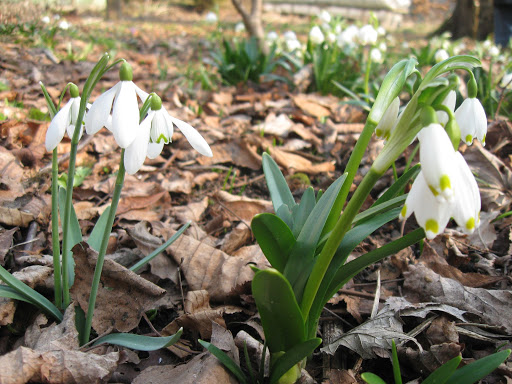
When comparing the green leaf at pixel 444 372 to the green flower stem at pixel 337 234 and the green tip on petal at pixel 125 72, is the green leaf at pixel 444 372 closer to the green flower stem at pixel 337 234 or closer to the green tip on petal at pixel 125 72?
the green flower stem at pixel 337 234

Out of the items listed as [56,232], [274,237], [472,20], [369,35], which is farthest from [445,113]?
[472,20]

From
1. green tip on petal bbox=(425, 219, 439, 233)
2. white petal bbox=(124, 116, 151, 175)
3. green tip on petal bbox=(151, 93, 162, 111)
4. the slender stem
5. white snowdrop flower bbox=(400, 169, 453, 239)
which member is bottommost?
the slender stem

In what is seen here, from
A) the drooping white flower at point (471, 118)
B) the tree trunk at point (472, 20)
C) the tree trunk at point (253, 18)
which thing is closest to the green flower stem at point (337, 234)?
the drooping white flower at point (471, 118)

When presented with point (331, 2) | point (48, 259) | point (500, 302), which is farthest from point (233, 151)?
point (331, 2)

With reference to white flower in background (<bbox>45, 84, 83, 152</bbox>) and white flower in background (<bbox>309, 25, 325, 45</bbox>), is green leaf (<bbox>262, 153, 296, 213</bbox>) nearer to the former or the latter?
white flower in background (<bbox>45, 84, 83, 152</bbox>)

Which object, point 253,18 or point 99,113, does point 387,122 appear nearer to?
point 99,113

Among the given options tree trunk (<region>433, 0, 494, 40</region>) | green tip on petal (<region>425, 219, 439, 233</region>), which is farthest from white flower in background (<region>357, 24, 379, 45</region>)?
tree trunk (<region>433, 0, 494, 40</region>)

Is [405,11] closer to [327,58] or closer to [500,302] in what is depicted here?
[327,58]
